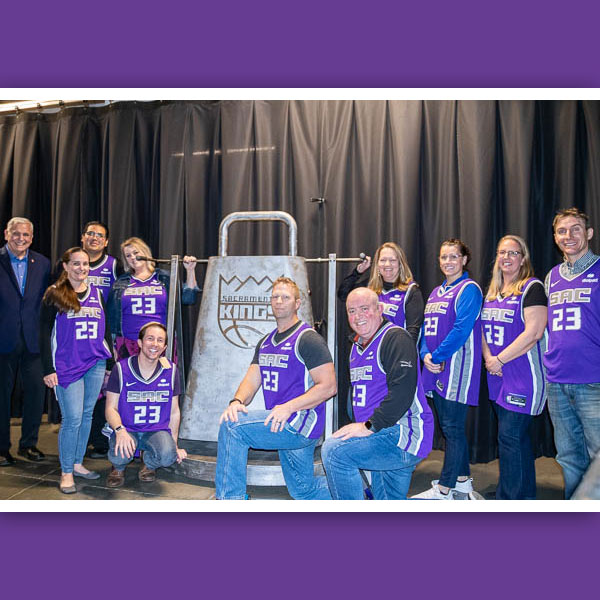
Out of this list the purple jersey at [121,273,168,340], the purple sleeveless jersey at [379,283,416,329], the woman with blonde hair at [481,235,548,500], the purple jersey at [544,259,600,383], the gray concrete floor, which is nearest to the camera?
the purple jersey at [544,259,600,383]

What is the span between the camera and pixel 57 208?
4.71 metres

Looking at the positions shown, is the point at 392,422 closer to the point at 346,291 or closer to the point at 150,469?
the point at 346,291

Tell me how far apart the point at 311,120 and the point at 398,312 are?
71.3 inches

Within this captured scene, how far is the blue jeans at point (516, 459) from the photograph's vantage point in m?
2.53

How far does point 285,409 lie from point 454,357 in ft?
3.17

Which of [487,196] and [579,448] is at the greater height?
[487,196]

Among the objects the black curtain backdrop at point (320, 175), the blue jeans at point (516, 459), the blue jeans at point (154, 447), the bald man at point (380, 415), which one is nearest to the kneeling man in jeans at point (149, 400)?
the blue jeans at point (154, 447)

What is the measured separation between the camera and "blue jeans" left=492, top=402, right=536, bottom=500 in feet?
8.31

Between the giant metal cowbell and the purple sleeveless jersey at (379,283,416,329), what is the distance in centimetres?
52

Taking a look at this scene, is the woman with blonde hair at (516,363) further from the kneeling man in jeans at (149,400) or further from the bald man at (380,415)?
the kneeling man in jeans at (149,400)

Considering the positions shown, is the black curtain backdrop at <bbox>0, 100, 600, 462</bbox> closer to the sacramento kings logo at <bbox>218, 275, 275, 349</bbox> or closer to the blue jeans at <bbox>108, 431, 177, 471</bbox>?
the sacramento kings logo at <bbox>218, 275, 275, 349</bbox>

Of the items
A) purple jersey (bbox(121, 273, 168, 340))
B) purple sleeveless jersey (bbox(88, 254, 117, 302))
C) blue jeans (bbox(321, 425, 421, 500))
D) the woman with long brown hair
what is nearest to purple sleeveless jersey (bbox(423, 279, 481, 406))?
blue jeans (bbox(321, 425, 421, 500))

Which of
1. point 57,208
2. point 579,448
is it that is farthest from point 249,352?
point 57,208

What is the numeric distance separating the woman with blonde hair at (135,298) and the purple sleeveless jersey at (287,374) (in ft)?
3.63
